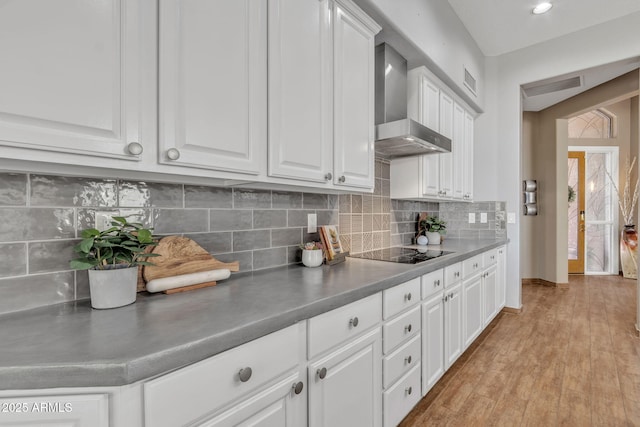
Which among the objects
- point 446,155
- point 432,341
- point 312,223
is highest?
point 446,155

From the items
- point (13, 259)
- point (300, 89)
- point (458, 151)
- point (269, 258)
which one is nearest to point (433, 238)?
point (458, 151)

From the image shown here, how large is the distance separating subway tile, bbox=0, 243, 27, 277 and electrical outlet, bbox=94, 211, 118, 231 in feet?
0.65

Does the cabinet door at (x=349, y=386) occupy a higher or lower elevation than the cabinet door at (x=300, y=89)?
lower

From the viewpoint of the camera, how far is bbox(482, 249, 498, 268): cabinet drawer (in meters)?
2.91

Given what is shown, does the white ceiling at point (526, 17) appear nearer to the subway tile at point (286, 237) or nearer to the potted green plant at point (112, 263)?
the subway tile at point (286, 237)

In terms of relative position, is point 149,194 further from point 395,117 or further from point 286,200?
point 395,117

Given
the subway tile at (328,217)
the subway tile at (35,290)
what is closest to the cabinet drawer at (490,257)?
the subway tile at (328,217)

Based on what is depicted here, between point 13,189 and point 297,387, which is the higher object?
point 13,189

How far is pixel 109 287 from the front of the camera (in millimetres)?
995

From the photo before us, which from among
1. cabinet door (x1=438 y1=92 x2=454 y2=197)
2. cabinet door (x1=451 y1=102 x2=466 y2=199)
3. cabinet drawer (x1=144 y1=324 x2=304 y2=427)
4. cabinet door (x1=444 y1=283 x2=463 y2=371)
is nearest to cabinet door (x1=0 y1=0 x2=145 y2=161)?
cabinet drawer (x1=144 y1=324 x2=304 y2=427)

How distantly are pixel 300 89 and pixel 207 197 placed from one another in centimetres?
65

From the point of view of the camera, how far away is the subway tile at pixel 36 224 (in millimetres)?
950

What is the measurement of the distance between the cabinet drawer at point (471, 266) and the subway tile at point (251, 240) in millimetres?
1553

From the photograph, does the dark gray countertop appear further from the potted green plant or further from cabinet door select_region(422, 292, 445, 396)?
cabinet door select_region(422, 292, 445, 396)
